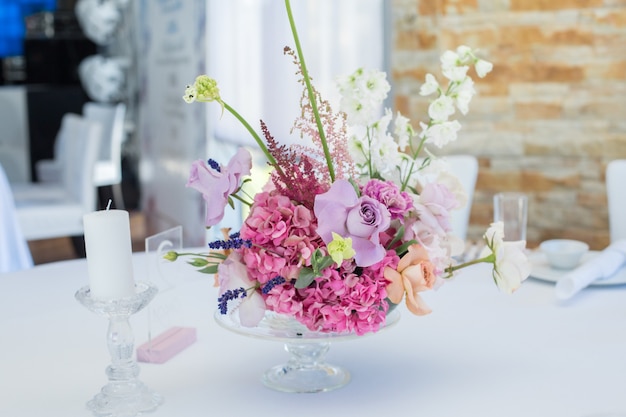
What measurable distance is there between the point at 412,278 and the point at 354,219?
0.11m

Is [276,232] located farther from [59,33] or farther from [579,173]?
[59,33]

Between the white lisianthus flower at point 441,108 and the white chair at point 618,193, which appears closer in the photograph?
the white lisianthus flower at point 441,108

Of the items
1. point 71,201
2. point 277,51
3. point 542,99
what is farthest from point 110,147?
point 542,99

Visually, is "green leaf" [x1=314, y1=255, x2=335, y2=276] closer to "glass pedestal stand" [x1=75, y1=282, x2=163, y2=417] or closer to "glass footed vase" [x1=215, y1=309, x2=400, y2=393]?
"glass footed vase" [x1=215, y1=309, x2=400, y2=393]

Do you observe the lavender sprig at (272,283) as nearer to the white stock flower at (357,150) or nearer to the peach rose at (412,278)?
the peach rose at (412,278)

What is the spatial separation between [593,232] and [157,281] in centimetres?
176

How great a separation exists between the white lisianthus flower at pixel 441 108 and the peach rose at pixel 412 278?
0.21 meters

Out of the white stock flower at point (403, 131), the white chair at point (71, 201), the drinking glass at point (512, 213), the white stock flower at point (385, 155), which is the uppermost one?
→ the white stock flower at point (403, 131)

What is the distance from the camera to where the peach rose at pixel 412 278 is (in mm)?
1017

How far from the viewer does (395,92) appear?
309cm

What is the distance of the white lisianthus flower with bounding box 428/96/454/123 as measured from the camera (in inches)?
45.1

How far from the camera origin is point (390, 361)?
1.22m

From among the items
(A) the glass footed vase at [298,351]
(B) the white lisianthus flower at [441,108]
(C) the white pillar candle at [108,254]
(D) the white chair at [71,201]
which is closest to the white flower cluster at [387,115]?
(B) the white lisianthus flower at [441,108]

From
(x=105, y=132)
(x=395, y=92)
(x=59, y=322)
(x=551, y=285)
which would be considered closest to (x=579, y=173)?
(x=395, y=92)
